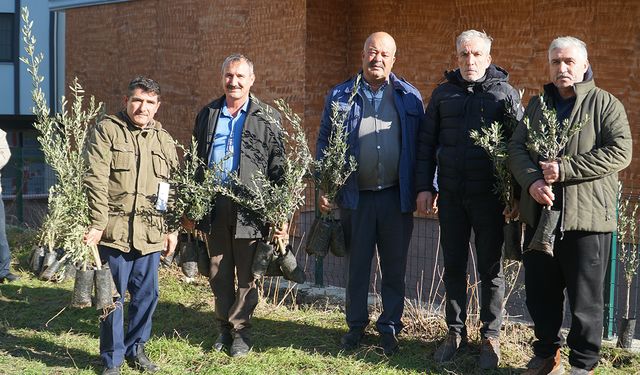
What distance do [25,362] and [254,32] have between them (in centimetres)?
763

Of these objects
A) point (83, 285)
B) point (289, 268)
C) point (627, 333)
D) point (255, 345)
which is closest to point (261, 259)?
point (289, 268)

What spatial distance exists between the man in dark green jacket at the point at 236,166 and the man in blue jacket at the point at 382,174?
1.45ft

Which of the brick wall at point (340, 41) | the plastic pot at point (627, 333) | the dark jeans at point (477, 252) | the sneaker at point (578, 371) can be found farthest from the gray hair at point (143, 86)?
the brick wall at point (340, 41)

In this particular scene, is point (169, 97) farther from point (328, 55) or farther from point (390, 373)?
point (390, 373)

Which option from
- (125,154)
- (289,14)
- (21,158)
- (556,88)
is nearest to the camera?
(556,88)

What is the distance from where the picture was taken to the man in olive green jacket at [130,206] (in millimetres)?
5160

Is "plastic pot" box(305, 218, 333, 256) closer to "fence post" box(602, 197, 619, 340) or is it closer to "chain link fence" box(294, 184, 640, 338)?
"chain link fence" box(294, 184, 640, 338)

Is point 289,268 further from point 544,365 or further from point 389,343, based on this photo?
point 544,365

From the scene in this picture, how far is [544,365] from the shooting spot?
5062mm

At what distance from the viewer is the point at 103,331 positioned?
17.4ft

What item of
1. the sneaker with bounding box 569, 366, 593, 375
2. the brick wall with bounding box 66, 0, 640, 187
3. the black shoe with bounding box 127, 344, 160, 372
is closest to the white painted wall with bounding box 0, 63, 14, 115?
the brick wall with bounding box 66, 0, 640, 187

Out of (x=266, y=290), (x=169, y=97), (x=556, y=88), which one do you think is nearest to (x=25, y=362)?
(x=266, y=290)

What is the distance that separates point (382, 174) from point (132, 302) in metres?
1.90

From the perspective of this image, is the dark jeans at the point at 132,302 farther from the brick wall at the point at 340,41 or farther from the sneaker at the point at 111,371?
the brick wall at the point at 340,41
